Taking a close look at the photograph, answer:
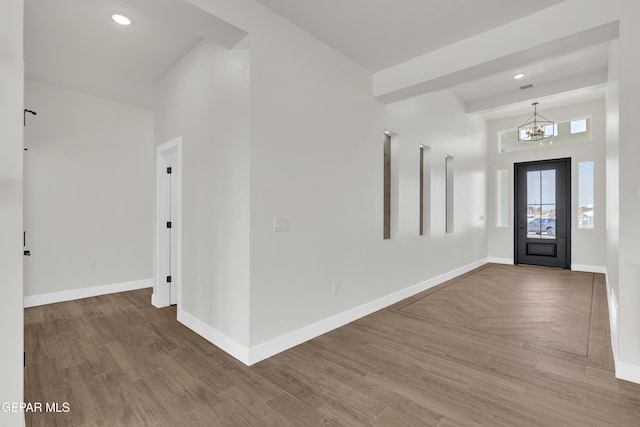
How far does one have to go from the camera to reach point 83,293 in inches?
180

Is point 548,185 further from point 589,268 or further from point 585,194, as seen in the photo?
point 589,268

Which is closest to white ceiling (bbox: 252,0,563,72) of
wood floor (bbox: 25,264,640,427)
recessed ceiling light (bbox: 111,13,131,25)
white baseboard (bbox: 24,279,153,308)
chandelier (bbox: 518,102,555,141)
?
recessed ceiling light (bbox: 111,13,131,25)

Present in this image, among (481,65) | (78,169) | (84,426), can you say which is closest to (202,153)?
(84,426)

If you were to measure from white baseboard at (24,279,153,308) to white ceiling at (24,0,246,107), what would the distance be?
9.93ft

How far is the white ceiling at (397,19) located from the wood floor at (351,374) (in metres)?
3.12

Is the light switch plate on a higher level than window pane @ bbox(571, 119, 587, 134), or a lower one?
lower

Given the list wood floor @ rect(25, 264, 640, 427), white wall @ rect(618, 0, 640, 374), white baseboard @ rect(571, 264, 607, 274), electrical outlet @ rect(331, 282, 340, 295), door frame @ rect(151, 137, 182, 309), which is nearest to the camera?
wood floor @ rect(25, 264, 640, 427)

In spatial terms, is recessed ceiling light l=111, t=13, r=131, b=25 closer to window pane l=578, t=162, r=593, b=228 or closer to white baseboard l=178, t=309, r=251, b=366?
white baseboard l=178, t=309, r=251, b=366

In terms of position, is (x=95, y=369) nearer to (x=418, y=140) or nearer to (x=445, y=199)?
(x=418, y=140)

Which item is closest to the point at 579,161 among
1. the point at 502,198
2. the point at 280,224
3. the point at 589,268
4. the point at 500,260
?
the point at 502,198

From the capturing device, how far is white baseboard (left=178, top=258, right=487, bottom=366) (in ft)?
8.60

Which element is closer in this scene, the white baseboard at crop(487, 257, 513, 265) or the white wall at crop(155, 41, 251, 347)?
the white wall at crop(155, 41, 251, 347)

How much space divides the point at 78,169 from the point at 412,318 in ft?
17.4

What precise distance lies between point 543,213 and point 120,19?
8.61 metres
